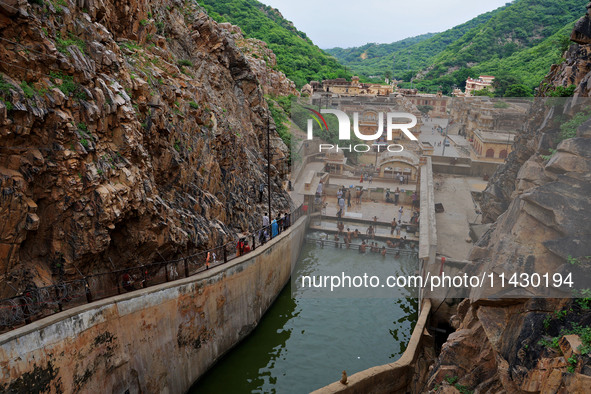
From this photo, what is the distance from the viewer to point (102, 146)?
1203 cm

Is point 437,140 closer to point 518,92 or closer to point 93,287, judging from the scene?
point 518,92

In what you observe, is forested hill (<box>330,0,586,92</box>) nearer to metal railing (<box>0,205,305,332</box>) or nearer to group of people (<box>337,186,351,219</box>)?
group of people (<box>337,186,351,219</box>)

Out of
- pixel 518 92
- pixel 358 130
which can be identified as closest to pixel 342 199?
pixel 358 130

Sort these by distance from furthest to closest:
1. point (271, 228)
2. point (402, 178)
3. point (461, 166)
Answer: point (461, 166) → point (402, 178) → point (271, 228)

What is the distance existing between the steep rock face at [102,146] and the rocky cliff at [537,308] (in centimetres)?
1010

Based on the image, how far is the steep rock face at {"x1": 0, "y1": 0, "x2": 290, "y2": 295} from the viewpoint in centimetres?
999

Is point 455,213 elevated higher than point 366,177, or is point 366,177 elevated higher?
point 366,177

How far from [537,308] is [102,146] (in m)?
12.4

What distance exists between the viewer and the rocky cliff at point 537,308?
807 centimetres

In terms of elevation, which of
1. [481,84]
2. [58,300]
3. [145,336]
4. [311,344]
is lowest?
[311,344]

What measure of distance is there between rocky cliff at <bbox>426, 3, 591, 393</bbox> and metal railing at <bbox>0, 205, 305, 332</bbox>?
28.6 ft

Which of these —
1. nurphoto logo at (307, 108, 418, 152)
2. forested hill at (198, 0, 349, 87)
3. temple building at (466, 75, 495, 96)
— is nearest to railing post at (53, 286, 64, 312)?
nurphoto logo at (307, 108, 418, 152)

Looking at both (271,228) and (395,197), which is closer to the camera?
(271,228)

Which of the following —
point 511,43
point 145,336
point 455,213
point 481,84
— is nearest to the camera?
point 145,336
